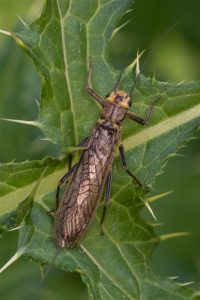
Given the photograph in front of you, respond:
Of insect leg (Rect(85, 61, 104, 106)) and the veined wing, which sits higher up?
insect leg (Rect(85, 61, 104, 106))

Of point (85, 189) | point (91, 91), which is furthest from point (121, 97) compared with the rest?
point (85, 189)

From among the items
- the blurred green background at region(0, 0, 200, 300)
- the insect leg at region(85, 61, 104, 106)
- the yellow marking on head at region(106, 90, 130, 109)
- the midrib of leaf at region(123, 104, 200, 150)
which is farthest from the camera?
the blurred green background at region(0, 0, 200, 300)

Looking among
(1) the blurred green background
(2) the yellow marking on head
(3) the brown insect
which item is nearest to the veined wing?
(3) the brown insect

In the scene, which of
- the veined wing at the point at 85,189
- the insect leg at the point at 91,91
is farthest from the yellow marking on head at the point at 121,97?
the veined wing at the point at 85,189

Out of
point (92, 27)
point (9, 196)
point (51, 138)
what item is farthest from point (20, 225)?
point (92, 27)

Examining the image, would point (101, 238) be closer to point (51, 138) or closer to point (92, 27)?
point (51, 138)

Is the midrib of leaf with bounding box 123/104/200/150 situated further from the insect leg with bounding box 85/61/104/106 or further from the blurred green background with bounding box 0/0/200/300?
the blurred green background with bounding box 0/0/200/300
